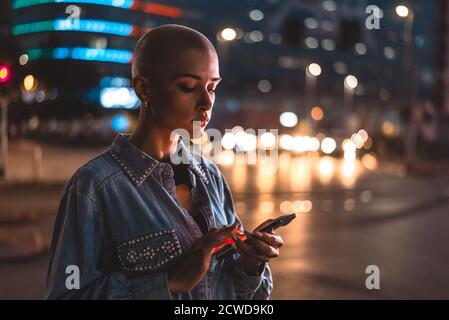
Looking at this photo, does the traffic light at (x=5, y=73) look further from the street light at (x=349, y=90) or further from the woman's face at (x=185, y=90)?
the street light at (x=349, y=90)

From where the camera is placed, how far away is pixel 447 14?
187 feet

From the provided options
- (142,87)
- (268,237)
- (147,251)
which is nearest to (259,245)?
(268,237)

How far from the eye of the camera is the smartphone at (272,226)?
1.81 meters

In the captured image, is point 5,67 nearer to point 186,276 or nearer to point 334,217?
point 334,217

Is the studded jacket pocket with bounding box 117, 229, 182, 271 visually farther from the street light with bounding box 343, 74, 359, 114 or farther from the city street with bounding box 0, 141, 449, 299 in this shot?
the street light with bounding box 343, 74, 359, 114

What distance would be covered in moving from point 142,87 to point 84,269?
0.48 meters

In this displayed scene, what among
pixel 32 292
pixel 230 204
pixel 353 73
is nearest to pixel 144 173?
pixel 230 204

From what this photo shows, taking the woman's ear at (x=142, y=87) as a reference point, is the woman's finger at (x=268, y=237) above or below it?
below

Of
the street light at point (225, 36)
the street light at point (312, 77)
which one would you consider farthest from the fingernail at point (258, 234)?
the street light at point (312, 77)

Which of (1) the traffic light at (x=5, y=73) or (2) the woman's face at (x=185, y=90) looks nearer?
(2) the woman's face at (x=185, y=90)

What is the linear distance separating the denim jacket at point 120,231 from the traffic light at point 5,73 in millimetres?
9357

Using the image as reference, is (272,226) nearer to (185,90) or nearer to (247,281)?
(247,281)

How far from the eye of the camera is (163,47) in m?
1.74

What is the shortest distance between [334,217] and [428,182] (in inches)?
481
